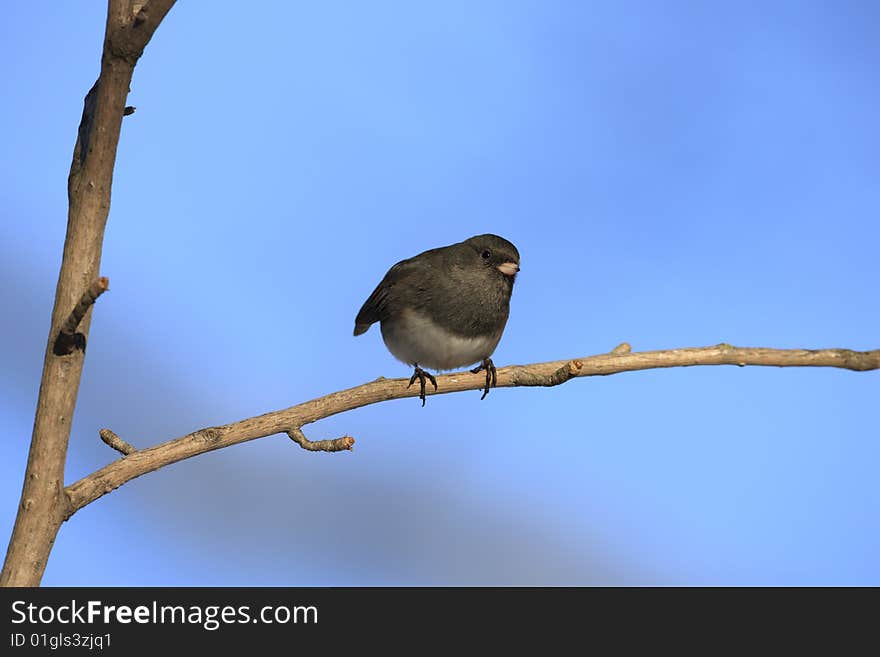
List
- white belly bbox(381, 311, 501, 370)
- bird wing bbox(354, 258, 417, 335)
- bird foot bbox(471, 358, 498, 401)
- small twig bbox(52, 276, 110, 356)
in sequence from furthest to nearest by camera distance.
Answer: bird wing bbox(354, 258, 417, 335) < white belly bbox(381, 311, 501, 370) < bird foot bbox(471, 358, 498, 401) < small twig bbox(52, 276, 110, 356)

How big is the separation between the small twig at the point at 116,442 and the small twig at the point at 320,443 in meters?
0.59

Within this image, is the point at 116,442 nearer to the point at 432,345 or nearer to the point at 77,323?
the point at 77,323

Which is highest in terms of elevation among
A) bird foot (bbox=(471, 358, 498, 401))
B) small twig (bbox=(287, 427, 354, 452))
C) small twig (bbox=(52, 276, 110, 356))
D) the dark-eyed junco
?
the dark-eyed junco

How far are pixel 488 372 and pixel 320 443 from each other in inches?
38.1

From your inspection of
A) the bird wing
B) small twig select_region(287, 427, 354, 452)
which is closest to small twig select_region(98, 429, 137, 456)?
small twig select_region(287, 427, 354, 452)

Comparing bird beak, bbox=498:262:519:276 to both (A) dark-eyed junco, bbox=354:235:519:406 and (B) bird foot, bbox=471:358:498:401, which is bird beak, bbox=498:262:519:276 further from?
(B) bird foot, bbox=471:358:498:401

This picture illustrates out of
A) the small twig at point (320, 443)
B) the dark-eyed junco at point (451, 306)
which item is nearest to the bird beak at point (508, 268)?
the dark-eyed junco at point (451, 306)

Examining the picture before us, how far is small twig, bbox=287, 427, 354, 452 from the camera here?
334cm

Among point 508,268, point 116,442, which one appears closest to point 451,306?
point 508,268

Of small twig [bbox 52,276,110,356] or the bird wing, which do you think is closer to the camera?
small twig [bbox 52,276,110,356]

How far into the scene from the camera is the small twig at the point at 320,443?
334 cm

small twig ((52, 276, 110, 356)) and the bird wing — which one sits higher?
the bird wing

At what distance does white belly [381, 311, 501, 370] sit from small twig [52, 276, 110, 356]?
1.66 m

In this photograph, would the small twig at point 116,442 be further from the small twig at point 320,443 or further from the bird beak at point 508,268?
the bird beak at point 508,268
